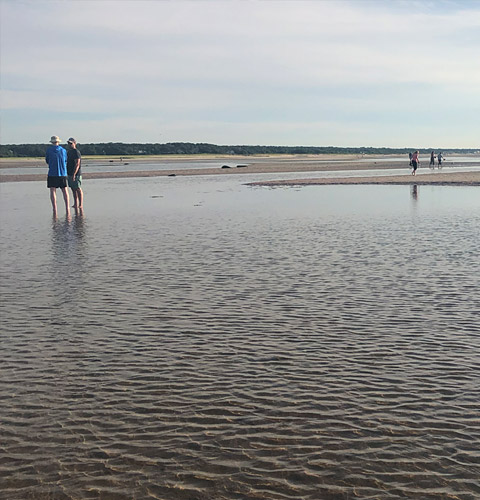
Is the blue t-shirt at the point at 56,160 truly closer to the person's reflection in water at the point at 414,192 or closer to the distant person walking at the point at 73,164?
the distant person walking at the point at 73,164

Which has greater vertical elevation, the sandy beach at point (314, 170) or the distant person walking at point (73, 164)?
the distant person walking at point (73, 164)

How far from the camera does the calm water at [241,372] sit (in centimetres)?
471

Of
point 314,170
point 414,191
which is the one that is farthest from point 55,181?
point 314,170

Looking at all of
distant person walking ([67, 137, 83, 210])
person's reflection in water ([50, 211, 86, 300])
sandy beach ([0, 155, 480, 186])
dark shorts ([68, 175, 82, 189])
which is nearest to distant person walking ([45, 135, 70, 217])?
distant person walking ([67, 137, 83, 210])

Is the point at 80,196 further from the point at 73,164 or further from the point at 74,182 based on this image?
the point at 73,164

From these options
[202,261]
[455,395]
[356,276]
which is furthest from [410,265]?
[455,395]

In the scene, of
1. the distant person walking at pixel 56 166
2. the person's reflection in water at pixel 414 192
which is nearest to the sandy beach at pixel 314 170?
the person's reflection in water at pixel 414 192

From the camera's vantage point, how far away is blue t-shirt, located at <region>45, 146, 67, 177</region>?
22.2m

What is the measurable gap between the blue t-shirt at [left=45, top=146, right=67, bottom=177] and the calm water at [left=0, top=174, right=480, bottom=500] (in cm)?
801

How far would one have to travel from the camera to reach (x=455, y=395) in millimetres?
6012

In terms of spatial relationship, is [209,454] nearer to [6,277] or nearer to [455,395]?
[455,395]

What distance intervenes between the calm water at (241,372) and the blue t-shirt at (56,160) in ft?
26.3

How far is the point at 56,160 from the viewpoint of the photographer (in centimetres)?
2233

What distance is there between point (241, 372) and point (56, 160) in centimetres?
1715
